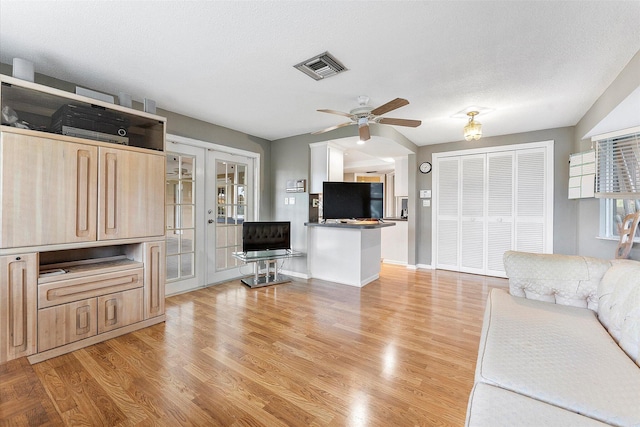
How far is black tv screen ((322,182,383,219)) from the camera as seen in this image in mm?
4219

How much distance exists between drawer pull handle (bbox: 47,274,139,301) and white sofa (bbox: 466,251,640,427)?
9.15 feet

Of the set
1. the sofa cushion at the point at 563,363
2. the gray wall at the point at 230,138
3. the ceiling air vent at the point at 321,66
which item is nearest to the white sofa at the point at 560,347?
the sofa cushion at the point at 563,363

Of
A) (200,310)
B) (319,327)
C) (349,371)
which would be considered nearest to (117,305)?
(200,310)

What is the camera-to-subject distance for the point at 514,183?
4.41 meters

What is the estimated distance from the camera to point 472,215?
4.77 meters

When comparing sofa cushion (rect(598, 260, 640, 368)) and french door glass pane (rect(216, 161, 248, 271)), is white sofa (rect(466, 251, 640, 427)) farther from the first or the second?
french door glass pane (rect(216, 161, 248, 271))

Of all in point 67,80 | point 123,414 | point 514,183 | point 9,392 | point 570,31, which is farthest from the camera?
point 514,183

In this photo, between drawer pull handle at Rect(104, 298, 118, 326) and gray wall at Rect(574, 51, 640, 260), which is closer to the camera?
gray wall at Rect(574, 51, 640, 260)

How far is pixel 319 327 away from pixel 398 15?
2568 mm

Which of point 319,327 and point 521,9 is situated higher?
point 521,9

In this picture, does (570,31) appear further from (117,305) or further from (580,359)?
(117,305)

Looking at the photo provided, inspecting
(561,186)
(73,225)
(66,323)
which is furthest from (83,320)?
(561,186)

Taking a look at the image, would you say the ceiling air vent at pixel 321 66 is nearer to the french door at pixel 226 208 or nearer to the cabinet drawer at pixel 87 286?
the french door at pixel 226 208

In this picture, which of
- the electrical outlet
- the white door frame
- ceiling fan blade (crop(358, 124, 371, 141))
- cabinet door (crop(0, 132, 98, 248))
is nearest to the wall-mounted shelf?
cabinet door (crop(0, 132, 98, 248))
